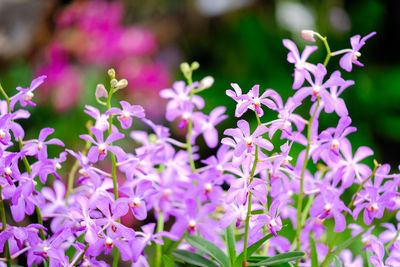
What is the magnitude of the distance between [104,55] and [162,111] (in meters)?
0.38

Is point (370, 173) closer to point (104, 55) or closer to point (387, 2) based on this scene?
point (104, 55)

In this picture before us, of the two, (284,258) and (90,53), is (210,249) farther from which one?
(90,53)

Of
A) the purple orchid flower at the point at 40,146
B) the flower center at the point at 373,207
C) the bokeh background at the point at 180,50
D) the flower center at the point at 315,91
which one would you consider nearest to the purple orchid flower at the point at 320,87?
the flower center at the point at 315,91

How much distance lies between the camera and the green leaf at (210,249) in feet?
1.61

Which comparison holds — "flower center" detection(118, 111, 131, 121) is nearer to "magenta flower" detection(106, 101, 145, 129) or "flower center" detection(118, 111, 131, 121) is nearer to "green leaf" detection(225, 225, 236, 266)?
"magenta flower" detection(106, 101, 145, 129)

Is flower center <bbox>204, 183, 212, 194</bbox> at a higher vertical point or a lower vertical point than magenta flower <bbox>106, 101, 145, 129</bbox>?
lower

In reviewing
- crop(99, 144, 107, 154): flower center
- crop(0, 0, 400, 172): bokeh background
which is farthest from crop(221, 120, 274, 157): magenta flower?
crop(0, 0, 400, 172): bokeh background

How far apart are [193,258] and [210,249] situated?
17 millimetres

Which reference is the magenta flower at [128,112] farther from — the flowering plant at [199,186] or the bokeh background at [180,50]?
the bokeh background at [180,50]

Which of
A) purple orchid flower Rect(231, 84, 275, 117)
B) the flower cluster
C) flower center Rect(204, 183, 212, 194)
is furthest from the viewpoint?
the flower cluster

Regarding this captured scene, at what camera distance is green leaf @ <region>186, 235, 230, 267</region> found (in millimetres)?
491

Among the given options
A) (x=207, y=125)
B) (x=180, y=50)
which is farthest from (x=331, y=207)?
(x=180, y=50)

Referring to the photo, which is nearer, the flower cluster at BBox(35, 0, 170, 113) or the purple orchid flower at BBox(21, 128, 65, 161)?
the purple orchid flower at BBox(21, 128, 65, 161)

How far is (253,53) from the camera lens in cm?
265
